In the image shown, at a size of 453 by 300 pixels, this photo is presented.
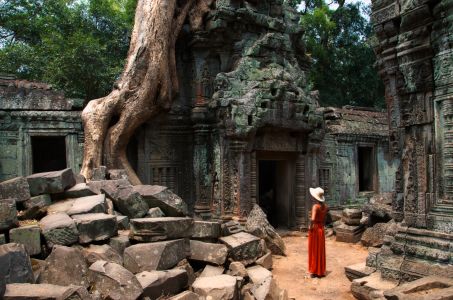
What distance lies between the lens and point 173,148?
8.21 metres

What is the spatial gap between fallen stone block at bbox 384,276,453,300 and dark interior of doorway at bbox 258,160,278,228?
560 cm

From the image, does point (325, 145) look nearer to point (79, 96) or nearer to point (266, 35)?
point (266, 35)

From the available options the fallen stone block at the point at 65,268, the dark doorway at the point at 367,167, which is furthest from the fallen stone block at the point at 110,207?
the dark doorway at the point at 367,167

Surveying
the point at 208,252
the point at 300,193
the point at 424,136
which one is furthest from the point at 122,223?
the point at 300,193

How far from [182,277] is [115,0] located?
16112 millimetres

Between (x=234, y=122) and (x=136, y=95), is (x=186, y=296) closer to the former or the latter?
(x=234, y=122)

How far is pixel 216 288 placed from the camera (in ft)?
11.9

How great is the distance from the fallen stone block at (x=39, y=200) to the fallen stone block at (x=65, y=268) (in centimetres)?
114

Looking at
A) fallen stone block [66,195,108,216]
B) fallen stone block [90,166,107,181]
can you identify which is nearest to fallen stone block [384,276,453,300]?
fallen stone block [66,195,108,216]

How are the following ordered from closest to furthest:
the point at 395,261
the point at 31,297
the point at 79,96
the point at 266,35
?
the point at 31,297, the point at 395,261, the point at 266,35, the point at 79,96

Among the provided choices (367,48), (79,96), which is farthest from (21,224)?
(367,48)

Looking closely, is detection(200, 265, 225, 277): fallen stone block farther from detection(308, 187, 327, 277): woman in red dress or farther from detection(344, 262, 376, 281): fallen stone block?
detection(344, 262, 376, 281): fallen stone block

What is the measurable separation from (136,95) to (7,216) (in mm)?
4363

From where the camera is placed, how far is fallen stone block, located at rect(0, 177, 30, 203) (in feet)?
13.1
